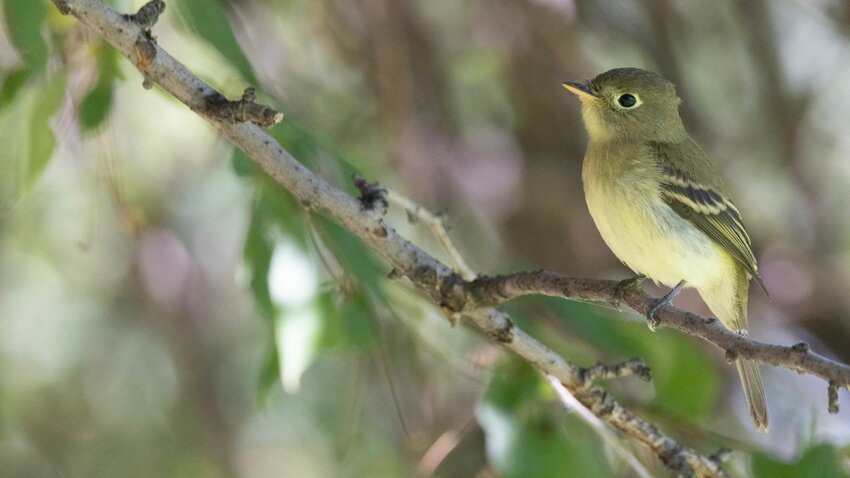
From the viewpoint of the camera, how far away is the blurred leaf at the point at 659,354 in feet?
10.2

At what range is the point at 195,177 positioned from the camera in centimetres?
501

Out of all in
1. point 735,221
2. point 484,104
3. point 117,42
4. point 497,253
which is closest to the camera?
point 117,42

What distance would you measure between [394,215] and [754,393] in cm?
229

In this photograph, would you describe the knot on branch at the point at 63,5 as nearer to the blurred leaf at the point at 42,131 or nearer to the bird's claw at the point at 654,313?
the blurred leaf at the point at 42,131

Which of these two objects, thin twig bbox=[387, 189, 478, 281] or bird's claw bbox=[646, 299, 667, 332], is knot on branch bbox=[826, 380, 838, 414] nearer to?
bird's claw bbox=[646, 299, 667, 332]

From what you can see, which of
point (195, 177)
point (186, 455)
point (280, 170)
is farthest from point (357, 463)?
point (280, 170)

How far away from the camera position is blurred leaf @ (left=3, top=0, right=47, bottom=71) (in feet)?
7.80

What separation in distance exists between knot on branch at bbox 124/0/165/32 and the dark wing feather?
171 centimetres

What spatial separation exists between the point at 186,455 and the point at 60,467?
56 centimetres

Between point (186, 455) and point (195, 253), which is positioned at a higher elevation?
point (195, 253)

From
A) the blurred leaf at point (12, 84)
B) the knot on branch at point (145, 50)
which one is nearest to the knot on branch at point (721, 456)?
the knot on branch at point (145, 50)

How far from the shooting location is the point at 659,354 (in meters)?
3.32

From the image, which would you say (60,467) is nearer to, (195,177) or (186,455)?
(186,455)

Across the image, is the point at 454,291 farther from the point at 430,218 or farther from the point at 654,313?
the point at 654,313
